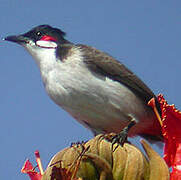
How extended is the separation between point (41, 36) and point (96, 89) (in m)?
1.48

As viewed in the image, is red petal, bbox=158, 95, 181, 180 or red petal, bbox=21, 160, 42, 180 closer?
red petal, bbox=158, 95, 181, 180

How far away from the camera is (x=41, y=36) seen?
618cm

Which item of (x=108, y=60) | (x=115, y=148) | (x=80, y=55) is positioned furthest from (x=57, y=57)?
(x=115, y=148)

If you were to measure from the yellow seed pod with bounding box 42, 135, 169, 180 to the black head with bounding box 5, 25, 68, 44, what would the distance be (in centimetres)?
407

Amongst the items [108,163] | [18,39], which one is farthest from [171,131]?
[18,39]

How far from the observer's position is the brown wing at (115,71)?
5.49m

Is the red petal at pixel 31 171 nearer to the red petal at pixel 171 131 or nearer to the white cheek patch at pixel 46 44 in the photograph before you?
the red petal at pixel 171 131

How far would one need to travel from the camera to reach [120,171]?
6.63 feet

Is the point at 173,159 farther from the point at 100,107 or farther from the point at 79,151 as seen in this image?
the point at 100,107

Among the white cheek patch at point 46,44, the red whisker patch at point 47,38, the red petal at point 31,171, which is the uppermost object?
the red whisker patch at point 47,38

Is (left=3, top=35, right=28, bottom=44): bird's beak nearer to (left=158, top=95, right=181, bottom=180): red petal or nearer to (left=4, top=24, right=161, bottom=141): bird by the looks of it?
(left=4, top=24, right=161, bottom=141): bird

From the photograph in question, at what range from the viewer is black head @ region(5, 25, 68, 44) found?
6.09 metres

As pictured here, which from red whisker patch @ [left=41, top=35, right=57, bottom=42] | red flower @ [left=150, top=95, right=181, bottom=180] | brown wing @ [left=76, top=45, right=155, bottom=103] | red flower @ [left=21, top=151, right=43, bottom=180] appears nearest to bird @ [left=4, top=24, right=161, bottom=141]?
brown wing @ [left=76, top=45, right=155, bottom=103]

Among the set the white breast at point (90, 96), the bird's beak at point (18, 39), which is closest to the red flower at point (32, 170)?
the white breast at point (90, 96)
